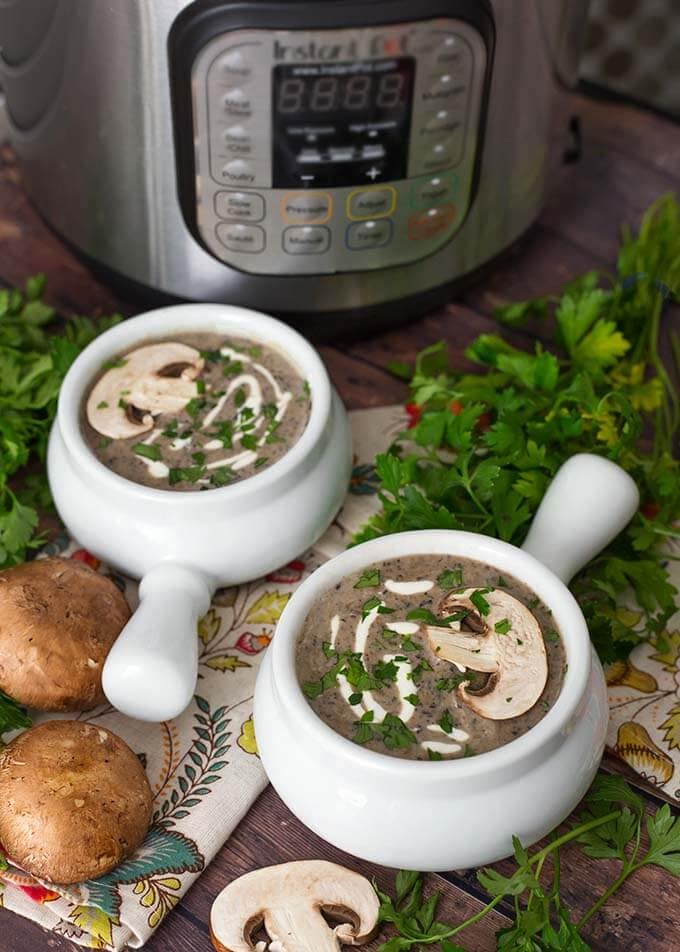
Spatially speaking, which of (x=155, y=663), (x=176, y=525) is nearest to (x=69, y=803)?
(x=155, y=663)

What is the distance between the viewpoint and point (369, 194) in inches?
37.6

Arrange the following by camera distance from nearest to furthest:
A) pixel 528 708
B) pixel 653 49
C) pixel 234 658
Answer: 1. pixel 528 708
2. pixel 234 658
3. pixel 653 49

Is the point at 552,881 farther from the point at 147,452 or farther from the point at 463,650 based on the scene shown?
the point at 147,452

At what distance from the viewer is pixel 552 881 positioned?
73cm

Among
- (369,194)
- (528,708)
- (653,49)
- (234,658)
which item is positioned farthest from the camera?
(653,49)

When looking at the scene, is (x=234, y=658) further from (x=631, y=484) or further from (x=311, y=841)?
(x=631, y=484)

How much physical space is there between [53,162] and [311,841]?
59cm

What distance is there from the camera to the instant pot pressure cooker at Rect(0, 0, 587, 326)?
875mm

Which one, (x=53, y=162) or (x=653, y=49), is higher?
(x=53, y=162)

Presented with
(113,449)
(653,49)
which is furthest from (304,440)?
(653,49)

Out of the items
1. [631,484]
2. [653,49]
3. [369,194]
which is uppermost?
[369,194]

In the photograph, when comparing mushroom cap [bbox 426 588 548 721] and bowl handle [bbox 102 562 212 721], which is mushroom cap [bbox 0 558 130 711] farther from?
mushroom cap [bbox 426 588 548 721]

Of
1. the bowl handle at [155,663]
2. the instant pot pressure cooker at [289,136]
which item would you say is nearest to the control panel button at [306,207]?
the instant pot pressure cooker at [289,136]

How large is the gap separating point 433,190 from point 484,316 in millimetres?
178
